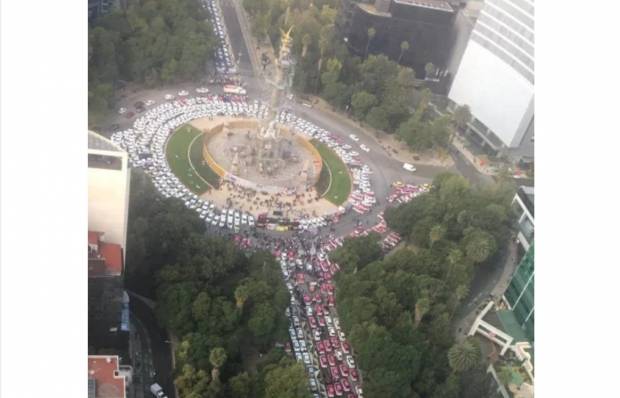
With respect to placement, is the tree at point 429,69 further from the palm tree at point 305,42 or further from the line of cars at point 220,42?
Answer: the line of cars at point 220,42

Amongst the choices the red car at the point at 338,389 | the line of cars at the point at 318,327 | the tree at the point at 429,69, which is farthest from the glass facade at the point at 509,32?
the red car at the point at 338,389

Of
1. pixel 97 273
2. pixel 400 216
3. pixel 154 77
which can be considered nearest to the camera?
pixel 97 273

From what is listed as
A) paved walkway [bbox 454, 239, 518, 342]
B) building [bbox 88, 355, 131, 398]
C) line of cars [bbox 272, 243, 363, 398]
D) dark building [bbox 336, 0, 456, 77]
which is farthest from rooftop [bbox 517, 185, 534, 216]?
building [bbox 88, 355, 131, 398]

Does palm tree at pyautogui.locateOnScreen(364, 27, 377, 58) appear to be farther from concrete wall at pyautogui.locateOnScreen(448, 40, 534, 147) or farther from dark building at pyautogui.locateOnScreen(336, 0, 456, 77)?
concrete wall at pyautogui.locateOnScreen(448, 40, 534, 147)

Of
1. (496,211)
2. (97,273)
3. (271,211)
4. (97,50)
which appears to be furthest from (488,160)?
(97,273)

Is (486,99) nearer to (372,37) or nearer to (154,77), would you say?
(372,37)

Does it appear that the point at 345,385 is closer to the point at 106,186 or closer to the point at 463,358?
the point at 463,358

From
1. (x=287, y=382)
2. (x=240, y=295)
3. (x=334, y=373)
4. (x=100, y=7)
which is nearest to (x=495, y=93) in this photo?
(x=334, y=373)
